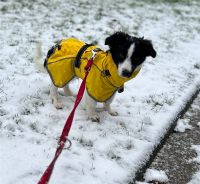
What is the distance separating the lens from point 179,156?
4.07 metres

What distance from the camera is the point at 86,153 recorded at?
3.68 meters

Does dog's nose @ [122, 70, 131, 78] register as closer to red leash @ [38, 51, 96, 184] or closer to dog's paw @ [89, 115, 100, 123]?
red leash @ [38, 51, 96, 184]

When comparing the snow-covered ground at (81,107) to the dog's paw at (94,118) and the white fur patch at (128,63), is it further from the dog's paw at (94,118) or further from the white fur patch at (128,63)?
the white fur patch at (128,63)

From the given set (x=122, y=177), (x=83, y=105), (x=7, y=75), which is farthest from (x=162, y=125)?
(x=7, y=75)

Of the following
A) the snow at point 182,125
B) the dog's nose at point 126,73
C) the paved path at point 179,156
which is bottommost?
the paved path at point 179,156

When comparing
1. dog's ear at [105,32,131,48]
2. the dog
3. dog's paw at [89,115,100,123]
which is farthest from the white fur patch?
dog's paw at [89,115,100,123]

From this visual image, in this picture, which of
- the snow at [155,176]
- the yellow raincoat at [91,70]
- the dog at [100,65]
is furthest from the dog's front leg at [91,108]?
the snow at [155,176]

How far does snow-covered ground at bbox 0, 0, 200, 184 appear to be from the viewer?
346 centimetres

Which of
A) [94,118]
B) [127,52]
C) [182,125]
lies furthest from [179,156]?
[127,52]

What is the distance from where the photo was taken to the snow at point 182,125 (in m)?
4.66

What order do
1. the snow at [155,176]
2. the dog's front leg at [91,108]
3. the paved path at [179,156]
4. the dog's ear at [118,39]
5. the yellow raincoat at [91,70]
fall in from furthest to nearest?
the dog's front leg at [91,108] < the yellow raincoat at [91,70] < the dog's ear at [118,39] < the paved path at [179,156] < the snow at [155,176]

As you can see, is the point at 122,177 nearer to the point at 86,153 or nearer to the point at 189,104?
the point at 86,153

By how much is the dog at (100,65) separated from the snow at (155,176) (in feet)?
3.28

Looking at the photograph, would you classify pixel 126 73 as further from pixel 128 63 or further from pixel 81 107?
pixel 81 107
